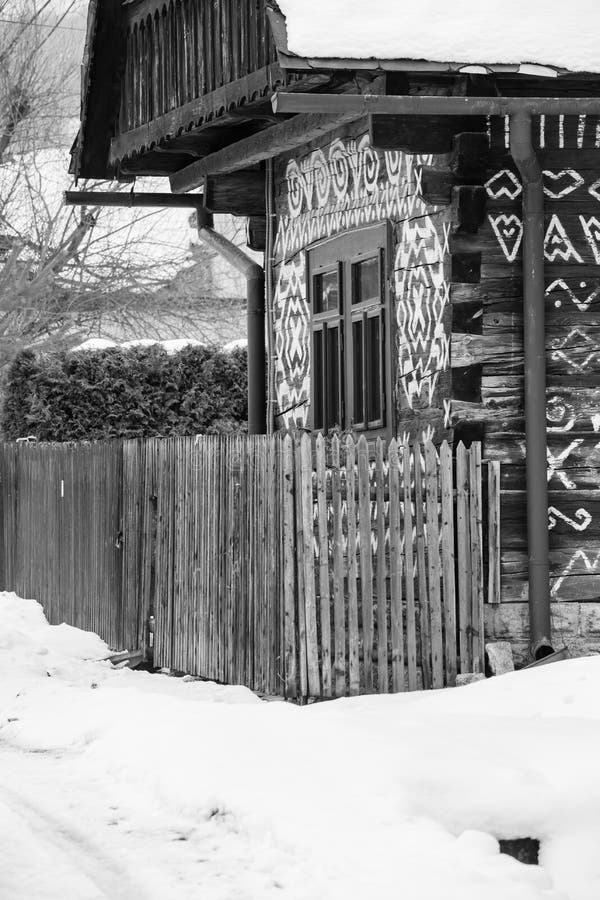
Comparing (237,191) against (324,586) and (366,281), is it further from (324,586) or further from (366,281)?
(324,586)

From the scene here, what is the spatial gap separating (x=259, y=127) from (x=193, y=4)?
111 cm

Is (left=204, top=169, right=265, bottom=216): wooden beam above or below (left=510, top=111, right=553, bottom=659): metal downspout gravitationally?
above

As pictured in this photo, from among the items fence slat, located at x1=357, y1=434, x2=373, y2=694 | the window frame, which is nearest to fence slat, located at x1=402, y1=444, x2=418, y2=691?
fence slat, located at x1=357, y1=434, x2=373, y2=694

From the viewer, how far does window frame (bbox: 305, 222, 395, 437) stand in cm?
995

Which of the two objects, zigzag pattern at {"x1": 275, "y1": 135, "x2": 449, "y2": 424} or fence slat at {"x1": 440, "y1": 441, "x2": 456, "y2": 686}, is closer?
fence slat at {"x1": 440, "y1": 441, "x2": 456, "y2": 686}

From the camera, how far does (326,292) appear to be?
11.0 metres

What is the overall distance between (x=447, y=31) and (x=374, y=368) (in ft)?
8.61

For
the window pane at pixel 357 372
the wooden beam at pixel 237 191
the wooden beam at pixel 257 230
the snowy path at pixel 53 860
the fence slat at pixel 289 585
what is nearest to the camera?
the snowy path at pixel 53 860

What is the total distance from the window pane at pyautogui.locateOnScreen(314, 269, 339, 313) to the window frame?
0.03m

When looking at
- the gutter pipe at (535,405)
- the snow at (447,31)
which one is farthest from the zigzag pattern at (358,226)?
the snow at (447,31)

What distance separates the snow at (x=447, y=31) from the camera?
27.6ft

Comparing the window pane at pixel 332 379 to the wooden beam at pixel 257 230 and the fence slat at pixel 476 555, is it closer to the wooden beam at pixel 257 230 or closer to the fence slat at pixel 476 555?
the wooden beam at pixel 257 230

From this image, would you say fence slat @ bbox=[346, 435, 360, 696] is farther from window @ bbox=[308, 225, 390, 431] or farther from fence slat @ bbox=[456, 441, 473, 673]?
window @ bbox=[308, 225, 390, 431]

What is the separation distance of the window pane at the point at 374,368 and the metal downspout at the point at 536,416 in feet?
5.19
